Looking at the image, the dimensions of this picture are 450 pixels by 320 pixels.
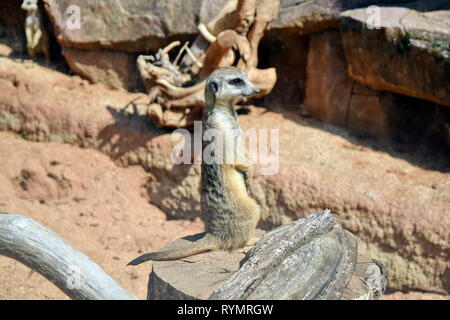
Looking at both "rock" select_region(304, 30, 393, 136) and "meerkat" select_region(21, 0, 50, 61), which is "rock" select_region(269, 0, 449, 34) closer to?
"rock" select_region(304, 30, 393, 136)

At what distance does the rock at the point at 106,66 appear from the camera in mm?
7273

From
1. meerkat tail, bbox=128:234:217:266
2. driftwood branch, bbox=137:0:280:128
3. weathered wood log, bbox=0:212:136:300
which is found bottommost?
meerkat tail, bbox=128:234:217:266

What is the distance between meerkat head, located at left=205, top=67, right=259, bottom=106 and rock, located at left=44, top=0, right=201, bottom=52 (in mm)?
3778

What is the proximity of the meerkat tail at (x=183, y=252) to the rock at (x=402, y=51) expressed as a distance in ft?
10.6

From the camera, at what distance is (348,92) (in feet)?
20.1

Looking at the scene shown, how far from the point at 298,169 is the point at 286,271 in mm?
2959

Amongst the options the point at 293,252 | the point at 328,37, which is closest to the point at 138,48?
the point at 328,37

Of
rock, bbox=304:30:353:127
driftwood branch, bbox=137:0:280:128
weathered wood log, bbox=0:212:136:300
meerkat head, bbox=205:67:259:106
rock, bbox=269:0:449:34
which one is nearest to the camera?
weathered wood log, bbox=0:212:136:300

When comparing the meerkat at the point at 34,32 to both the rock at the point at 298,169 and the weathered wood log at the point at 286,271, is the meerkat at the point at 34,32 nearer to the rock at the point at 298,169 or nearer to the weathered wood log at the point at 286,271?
the rock at the point at 298,169

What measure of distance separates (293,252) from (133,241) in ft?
10.6

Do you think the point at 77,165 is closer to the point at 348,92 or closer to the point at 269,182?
the point at 269,182

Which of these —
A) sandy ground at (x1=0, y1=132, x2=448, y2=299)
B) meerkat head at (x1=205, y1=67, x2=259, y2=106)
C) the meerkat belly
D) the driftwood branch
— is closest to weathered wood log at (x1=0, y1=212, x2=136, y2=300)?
the meerkat belly

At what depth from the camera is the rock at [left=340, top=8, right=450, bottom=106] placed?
17.4 ft

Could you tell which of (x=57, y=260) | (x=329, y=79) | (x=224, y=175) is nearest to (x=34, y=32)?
(x=329, y=79)
